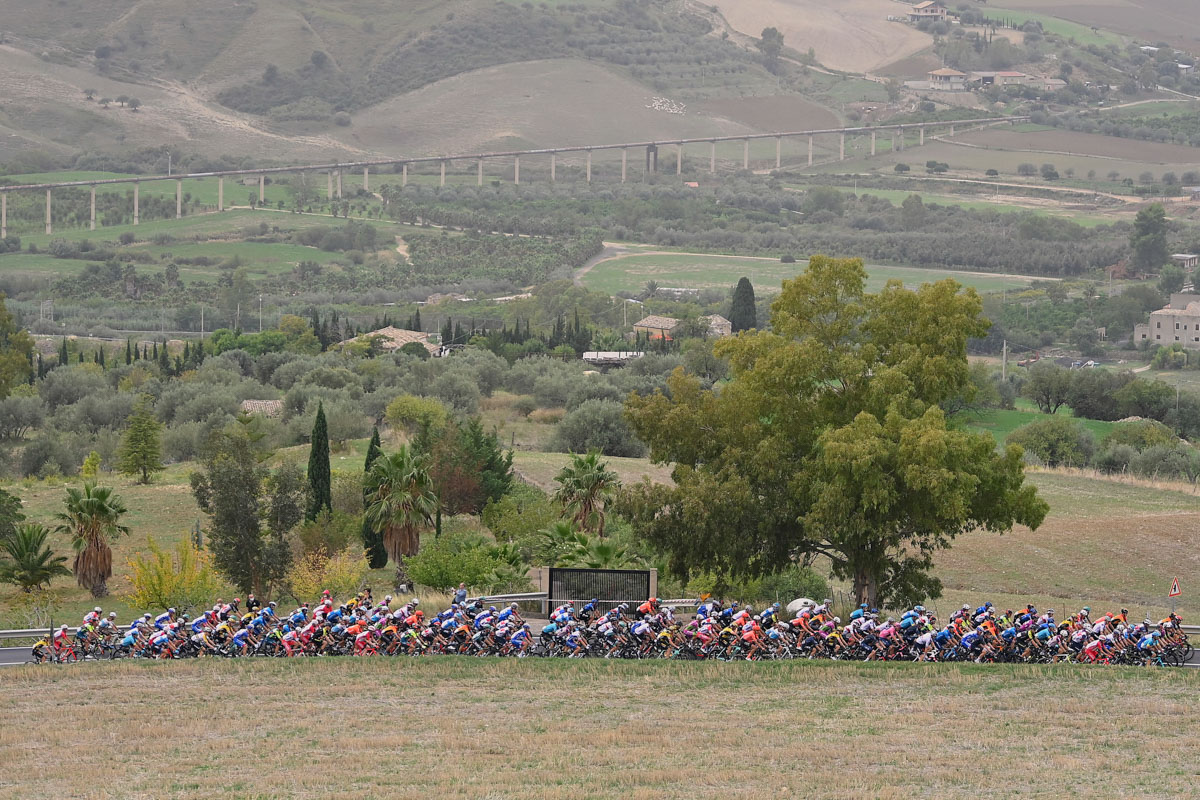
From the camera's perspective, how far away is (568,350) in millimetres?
136375

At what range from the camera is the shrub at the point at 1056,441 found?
10181 cm

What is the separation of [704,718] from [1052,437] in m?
70.9

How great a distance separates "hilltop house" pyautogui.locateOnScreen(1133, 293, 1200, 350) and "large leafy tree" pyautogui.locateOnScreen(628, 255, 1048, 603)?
131 meters

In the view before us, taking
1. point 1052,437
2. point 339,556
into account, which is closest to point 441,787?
point 339,556

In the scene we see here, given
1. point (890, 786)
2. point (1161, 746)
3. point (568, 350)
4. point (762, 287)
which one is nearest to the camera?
point (890, 786)

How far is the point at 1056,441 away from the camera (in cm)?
10412

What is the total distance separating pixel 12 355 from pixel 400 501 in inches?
2718

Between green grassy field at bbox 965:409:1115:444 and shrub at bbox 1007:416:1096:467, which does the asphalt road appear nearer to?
shrub at bbox 1007:416:1096:467

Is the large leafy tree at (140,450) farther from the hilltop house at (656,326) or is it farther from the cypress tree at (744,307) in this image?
the hilltop house at (656,326)

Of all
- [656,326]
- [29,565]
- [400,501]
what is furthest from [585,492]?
[656,326]

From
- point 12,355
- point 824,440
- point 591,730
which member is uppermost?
point 824,440

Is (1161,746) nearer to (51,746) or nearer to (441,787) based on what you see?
(441,787)

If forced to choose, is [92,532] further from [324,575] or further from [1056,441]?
[1056,441]

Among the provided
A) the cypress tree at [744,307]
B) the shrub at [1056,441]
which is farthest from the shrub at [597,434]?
the cypress tree at [744,307]
